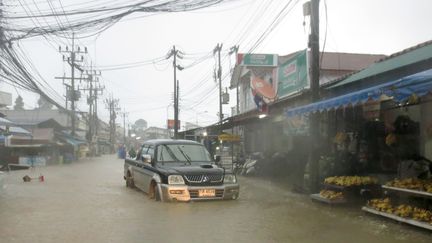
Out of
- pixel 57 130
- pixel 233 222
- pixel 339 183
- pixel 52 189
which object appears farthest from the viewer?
pixel 57 130

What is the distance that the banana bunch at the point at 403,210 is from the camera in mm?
8836

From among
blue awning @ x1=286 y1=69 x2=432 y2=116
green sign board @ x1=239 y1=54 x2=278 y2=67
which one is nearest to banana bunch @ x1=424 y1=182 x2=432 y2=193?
blue awning @ x1=286 y1=69 x2=432 y2=116

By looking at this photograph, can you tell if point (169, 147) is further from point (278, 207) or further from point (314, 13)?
point (314, 13)

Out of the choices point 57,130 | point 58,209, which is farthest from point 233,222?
point 57,130

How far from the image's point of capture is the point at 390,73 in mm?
11672

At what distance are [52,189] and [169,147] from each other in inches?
218

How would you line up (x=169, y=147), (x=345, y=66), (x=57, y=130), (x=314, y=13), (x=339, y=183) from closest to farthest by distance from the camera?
(x=339, y=183)
(x=314, y=13)
(x=169, y=147)
(x=345, y=66)
(x=57, y=130)

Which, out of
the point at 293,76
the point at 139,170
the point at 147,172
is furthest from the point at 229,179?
the point at 293,76

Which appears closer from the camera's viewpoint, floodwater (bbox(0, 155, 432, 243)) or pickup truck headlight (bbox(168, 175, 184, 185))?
floodwater (bbox(0, 155, 432, 243))

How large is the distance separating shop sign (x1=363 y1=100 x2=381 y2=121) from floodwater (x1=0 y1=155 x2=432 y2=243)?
3.09 metres

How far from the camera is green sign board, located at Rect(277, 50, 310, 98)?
18625mm

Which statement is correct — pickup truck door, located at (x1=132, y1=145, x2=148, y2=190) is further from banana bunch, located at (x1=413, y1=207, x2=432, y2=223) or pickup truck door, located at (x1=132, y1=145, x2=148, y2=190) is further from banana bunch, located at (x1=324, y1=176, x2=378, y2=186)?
banana bunch, located at (x1=413, y1=207, x2=432, y2=223)

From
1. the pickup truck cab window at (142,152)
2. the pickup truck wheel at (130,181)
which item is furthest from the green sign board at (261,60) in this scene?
the pickup truck cab window at (142,152)

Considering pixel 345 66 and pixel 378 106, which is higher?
pixel 345 66
